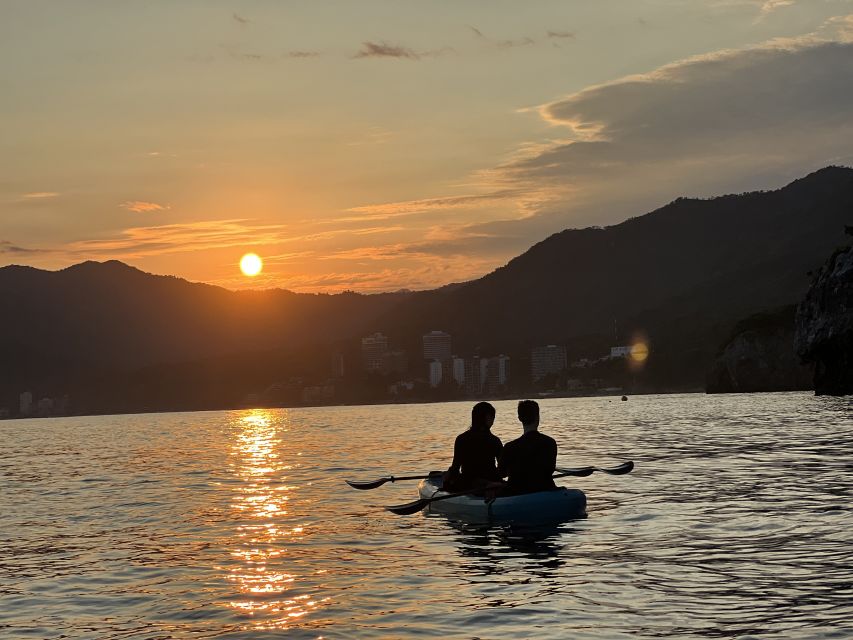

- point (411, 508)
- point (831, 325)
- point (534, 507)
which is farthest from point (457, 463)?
point (831, 325)

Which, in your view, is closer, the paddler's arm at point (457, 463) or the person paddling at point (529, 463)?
the person paddling at point (529, 463)

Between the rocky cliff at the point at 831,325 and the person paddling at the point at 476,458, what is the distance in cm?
9888

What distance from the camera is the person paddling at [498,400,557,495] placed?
2383cm

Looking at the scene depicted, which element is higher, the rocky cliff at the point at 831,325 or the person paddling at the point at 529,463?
the rocky cliff at the point at 831,325

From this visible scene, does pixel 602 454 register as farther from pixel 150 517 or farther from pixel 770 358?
pixel 770 358

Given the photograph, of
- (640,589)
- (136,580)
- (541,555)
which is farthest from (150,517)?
(640,589)

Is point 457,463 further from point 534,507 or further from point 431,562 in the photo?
point 431,562

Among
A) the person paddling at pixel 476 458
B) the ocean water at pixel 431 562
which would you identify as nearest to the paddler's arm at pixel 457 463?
the person paddling at pixel 476 458

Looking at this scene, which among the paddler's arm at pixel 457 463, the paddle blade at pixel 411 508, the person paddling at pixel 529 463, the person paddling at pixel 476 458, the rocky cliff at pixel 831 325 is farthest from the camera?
the rocky cliff at pixel 831 325

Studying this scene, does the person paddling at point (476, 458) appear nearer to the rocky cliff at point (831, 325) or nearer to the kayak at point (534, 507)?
the kayak at point (534, 507)

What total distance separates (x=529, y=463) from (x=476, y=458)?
73.2 inches

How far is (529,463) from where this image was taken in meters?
24.1

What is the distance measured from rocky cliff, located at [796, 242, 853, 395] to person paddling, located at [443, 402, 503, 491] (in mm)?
98877

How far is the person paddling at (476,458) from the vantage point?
25.0m
